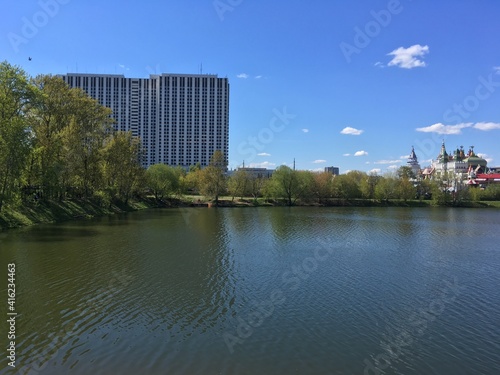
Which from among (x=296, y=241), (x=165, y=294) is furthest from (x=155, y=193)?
(x=165, y=294)

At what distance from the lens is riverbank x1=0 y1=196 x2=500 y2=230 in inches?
1512

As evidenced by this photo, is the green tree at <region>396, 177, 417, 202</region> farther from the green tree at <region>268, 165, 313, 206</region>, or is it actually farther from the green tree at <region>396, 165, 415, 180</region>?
the green tree at <region>268, 165, 313, 206</region>

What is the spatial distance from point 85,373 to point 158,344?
241 cm

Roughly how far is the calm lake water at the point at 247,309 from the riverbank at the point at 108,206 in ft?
35.3

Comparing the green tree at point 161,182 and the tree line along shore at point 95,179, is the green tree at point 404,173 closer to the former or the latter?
the tree line along shore at point 95,179

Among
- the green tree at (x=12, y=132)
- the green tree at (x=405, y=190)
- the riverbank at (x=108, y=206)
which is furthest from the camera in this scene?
the green tree at (x=405, y=190)

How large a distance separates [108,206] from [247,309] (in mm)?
51253

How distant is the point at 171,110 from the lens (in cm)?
17288

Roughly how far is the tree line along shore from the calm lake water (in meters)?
11.8

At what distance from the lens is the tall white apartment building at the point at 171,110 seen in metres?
171

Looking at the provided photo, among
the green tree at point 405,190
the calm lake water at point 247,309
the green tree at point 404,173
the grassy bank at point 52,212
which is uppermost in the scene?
the green tree at point 404,173

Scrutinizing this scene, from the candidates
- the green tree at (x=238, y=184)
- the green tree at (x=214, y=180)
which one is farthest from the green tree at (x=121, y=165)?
the green tree at (x=238, y=184)

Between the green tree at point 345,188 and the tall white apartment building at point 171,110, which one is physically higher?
the tall white apartment building at point 171,110

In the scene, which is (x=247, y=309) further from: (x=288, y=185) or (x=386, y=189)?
(x=386, y=189)
